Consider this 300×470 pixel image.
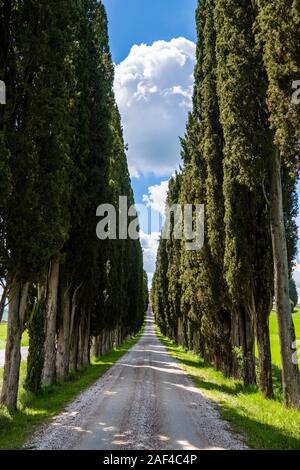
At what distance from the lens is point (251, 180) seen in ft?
42.2

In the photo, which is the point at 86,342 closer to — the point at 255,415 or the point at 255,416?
the point at 255,415

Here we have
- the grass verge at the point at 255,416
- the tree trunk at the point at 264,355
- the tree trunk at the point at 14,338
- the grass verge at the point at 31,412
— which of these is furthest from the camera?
the tree trunk at the point at 264,355

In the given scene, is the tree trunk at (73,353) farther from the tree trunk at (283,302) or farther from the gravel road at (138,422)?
the tree trunk at (283,302)

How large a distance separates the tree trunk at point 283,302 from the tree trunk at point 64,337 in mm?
9766

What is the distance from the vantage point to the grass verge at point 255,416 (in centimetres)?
820

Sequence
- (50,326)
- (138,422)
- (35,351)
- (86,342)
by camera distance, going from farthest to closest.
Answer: (86,342) < (50,326) < (35,351) < (138,422)

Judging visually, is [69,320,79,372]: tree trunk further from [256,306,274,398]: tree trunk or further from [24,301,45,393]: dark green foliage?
[256,306,274,398]: tree trunk

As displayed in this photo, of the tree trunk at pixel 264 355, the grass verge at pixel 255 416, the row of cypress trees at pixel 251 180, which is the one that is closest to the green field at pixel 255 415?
the grass verge at pixel 255 416

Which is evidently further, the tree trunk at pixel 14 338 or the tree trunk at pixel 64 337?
the tree trunk at pixel 64 337

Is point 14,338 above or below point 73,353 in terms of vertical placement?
above

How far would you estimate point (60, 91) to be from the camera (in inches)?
472

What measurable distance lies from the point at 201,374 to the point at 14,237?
14.2 m

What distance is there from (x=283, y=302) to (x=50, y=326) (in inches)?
350

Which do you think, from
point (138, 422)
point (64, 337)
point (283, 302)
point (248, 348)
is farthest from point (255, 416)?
point (64, 337)
